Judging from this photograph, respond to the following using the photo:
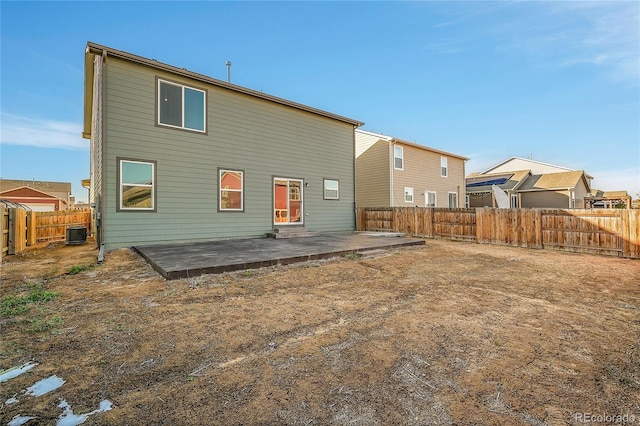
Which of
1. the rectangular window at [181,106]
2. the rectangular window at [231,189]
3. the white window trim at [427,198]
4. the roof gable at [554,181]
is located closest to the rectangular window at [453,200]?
the white window trim at [427,198]

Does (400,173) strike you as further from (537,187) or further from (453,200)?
(537,187)

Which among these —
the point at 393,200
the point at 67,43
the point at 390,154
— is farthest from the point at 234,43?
the point at 393,200

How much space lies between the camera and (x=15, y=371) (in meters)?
2.12

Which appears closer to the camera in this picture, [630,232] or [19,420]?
[19,420]

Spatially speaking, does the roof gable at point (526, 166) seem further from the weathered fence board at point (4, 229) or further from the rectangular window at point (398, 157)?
the weathered fence board at point (4, 229)

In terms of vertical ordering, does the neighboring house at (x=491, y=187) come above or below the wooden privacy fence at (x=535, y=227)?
above

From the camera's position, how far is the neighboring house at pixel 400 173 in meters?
16.5

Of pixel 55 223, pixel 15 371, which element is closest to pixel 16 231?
pixel 55 223

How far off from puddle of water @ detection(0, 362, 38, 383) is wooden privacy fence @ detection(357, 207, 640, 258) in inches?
462

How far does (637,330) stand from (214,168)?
32.6 feet

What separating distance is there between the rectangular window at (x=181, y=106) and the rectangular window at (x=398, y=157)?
10938mm

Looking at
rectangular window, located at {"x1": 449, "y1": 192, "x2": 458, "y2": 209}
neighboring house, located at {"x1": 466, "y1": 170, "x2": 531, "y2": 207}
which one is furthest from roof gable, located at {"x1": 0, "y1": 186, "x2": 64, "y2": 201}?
neighboring house, located at {"x1": 466, "y1": 170, "x2": 531, "y2": 207}

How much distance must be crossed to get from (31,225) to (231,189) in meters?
7.30

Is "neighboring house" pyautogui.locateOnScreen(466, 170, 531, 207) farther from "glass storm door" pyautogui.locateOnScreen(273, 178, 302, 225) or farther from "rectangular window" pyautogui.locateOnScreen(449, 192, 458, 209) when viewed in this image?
"glass storm door" pyautogui.locateOnScreen(273, 178, 302, 225)
